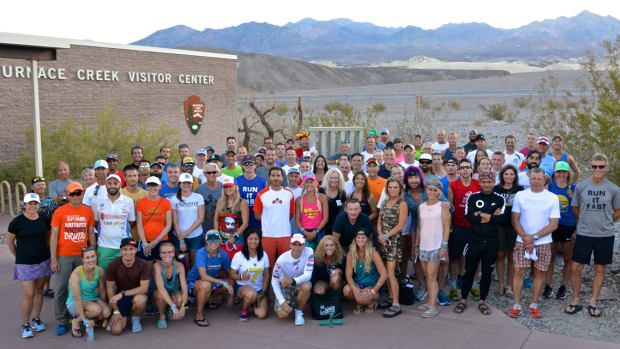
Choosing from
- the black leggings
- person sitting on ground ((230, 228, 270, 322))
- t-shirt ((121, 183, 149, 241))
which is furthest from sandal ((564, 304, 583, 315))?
t-shirt ((121, 183, 149, 241))

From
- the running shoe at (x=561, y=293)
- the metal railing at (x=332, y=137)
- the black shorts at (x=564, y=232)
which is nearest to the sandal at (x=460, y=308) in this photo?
the running shoe at (x=561, y=293)

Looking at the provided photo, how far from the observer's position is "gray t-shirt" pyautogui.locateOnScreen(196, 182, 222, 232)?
7.29m

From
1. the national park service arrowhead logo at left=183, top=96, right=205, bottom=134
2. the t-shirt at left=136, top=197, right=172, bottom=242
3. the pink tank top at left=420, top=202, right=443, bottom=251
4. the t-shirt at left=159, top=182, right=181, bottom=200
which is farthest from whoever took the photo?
the national park service arrowhead logo at left=183, top=96, right=205, bottom=134

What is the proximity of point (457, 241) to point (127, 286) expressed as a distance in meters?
4.33

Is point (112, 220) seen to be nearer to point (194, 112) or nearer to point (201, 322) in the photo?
point (201, 322)

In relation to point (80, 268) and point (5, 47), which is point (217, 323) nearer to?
point (80, 268)

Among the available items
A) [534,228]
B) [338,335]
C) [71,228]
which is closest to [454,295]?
[534,228]

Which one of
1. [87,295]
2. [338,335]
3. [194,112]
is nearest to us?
[338,335]

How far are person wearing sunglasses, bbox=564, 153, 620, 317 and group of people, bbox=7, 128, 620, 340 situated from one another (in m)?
0.02

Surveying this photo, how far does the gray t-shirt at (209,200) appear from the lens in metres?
7.29

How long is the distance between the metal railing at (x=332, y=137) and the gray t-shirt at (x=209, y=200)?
5521 mm

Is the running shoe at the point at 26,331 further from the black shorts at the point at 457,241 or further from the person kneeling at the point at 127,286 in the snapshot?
the black shorts at the point at 457,241

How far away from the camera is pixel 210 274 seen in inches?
265

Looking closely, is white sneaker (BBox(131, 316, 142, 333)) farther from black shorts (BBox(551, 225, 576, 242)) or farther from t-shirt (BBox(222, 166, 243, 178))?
black shorts (BBox(551, 225, 576, 242))
